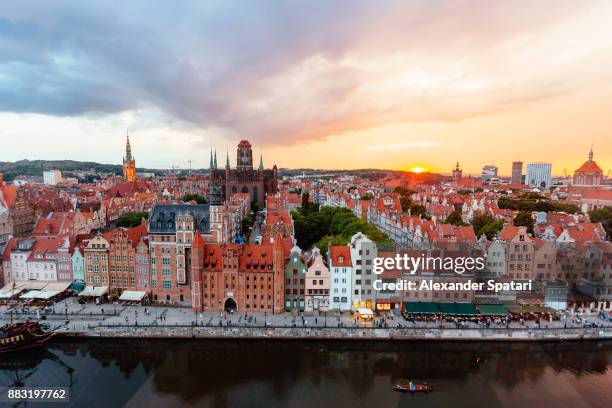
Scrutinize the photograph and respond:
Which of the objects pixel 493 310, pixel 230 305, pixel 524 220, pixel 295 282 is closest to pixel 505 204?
pixel 524 220

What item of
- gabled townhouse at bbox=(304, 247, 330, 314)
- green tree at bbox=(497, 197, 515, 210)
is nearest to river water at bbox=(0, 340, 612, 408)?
gabled townhouse at bbox=(304, 247, 330, 314)

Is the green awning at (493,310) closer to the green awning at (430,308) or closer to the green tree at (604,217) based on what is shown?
the green awning at (430,308)

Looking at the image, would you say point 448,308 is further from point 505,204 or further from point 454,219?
point 505,204

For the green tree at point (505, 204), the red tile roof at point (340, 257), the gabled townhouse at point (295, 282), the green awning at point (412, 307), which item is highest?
the green tree at point (505, 204)

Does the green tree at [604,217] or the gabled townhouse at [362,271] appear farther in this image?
the green tree at [604,217]

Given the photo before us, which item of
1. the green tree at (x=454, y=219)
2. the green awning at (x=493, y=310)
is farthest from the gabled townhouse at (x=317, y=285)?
the green tree at (x=454, y=219)
